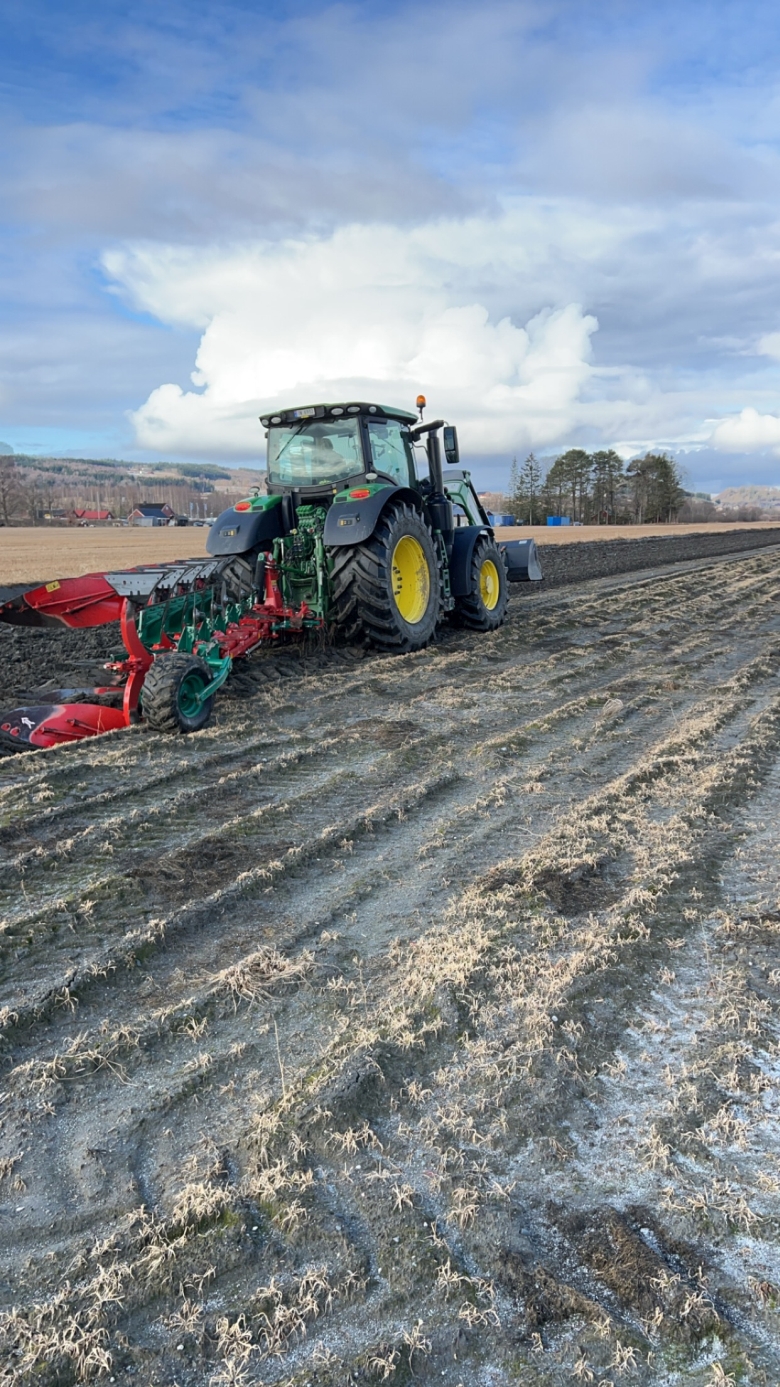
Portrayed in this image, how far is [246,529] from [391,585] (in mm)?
1457

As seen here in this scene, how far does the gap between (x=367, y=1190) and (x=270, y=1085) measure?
0.47 m

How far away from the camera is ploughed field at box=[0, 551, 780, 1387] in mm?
1757

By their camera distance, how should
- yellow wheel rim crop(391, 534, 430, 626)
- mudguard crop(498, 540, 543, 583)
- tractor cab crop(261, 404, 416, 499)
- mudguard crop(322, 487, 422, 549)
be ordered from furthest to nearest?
1. mudguard crop(498, 540, 543, 583)
2. yellow wheel rim crop(391, 534, 430, 626)
3. tractor cab crop(261, 404, 416, 499)
4. mudguard crop(322, 487, 422, 549)

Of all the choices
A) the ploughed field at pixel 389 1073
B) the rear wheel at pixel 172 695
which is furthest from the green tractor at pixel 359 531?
the ploughed field at pixel 389 1073

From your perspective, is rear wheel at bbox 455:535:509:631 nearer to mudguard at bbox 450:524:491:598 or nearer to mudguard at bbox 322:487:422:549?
mudguard at bbox 450:524:491:598

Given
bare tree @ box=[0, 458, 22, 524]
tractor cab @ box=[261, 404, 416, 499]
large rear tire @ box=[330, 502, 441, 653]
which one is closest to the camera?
large rear tire @ box=[330, 502, 441, 653]

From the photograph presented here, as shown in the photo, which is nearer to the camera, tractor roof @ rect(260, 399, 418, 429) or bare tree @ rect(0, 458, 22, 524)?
tractor roof @ rect(260, 399, 418, 429)

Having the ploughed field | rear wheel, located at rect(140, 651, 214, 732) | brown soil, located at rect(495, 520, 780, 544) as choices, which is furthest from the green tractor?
brown soil, located at rect(495, 520, 780, 544)

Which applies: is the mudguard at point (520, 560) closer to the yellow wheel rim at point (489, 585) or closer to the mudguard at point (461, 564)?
the yellow wheel rim at point (489, 585)

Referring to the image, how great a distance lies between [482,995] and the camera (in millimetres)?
2844

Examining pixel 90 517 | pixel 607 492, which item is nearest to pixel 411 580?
pixel 607 492

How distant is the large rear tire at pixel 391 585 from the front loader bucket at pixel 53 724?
2.68 m

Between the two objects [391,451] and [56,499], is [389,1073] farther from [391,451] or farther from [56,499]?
[56,499]

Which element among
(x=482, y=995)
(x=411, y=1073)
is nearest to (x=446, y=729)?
(x=482, y=995)
